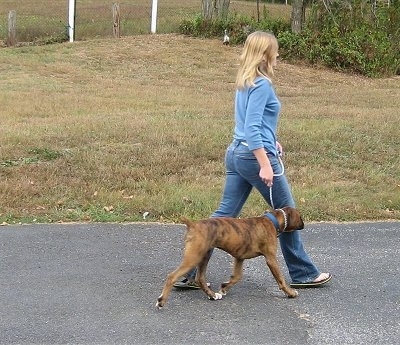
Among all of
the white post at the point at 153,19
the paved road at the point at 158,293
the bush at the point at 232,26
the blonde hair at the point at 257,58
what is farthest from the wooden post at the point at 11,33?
the blonde hair at the point at 257,58

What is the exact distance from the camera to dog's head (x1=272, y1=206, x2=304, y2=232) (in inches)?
190

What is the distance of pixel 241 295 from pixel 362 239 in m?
1.74

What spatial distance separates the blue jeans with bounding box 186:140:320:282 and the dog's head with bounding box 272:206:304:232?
110 mm

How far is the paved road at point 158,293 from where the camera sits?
4320 millimetres

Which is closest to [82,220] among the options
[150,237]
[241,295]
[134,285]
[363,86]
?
[150,237]

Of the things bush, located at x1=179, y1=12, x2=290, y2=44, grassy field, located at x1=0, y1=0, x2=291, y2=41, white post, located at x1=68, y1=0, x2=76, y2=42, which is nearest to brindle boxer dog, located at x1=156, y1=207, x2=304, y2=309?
bush, located at x1=179, y1=12, x2=290, y2=44

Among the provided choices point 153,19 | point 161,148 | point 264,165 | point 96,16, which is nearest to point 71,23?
point 96,16

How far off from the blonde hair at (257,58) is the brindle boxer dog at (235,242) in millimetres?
879

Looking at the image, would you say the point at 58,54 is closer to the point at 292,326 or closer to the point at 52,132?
the point at 52,132

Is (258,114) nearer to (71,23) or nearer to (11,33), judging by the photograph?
(11,33)

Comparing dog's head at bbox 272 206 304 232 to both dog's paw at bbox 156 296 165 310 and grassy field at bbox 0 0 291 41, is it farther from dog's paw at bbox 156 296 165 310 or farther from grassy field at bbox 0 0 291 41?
grassy field at bbox 0 0 291 41

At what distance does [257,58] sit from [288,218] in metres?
1.06

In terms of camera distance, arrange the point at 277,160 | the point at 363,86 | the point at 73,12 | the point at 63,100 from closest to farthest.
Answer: the point at 277,160 < the point at 63,100 < the point at 363,86 < the point at 73,12

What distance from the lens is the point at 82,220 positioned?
6.66 metres
